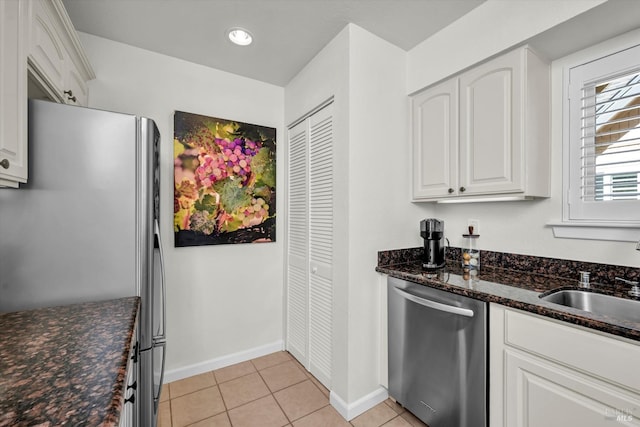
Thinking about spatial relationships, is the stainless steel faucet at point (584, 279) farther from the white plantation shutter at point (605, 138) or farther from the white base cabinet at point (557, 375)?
the white base cabinet at point (557, 375)

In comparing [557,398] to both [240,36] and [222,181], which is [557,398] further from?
[240,36]

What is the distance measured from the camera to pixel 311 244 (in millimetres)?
2225

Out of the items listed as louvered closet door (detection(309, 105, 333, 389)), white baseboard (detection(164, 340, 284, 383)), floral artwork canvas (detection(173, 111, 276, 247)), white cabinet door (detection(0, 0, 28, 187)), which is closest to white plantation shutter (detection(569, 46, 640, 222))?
louvered closet door (detection(309, 105, 333, 389))

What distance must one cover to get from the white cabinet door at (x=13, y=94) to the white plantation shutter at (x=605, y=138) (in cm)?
258

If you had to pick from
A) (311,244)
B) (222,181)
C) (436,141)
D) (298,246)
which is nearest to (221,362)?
(298,246)

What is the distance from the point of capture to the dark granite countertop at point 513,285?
1.00 meters

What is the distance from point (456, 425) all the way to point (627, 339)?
0.88 meters

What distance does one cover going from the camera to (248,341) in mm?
2479

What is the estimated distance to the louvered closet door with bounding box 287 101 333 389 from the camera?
2025 millimetres

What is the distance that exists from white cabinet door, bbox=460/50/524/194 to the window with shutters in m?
0.36

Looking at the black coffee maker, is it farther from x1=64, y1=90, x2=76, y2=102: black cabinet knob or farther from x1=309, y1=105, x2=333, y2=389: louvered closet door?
x1=64, y1=90, x2=76, y2=102: black cabinet knob

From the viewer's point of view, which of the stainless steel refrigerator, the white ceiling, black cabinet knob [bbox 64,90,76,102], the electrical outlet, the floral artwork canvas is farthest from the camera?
the floral artwork canvas

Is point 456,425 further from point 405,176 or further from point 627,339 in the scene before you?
point 405,176

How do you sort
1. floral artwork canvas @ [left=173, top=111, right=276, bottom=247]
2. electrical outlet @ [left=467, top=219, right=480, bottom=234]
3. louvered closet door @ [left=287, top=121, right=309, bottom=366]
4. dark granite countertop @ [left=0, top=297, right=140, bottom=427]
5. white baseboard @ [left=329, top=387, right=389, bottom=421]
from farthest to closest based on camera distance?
louvered closet door @ [left=287, top=121, right=309, bottom=366] → floral artwork canvas @ [left=173, top=111, right=276, bottom=247] → electrical outlet @ [left=467, top=219, right=480, bottom=234] → white baseboard @ [left=329, top=387, right=389, bottom=421] → dark granite countertop @ [left=0, top=297, right=140, bottom=427]
